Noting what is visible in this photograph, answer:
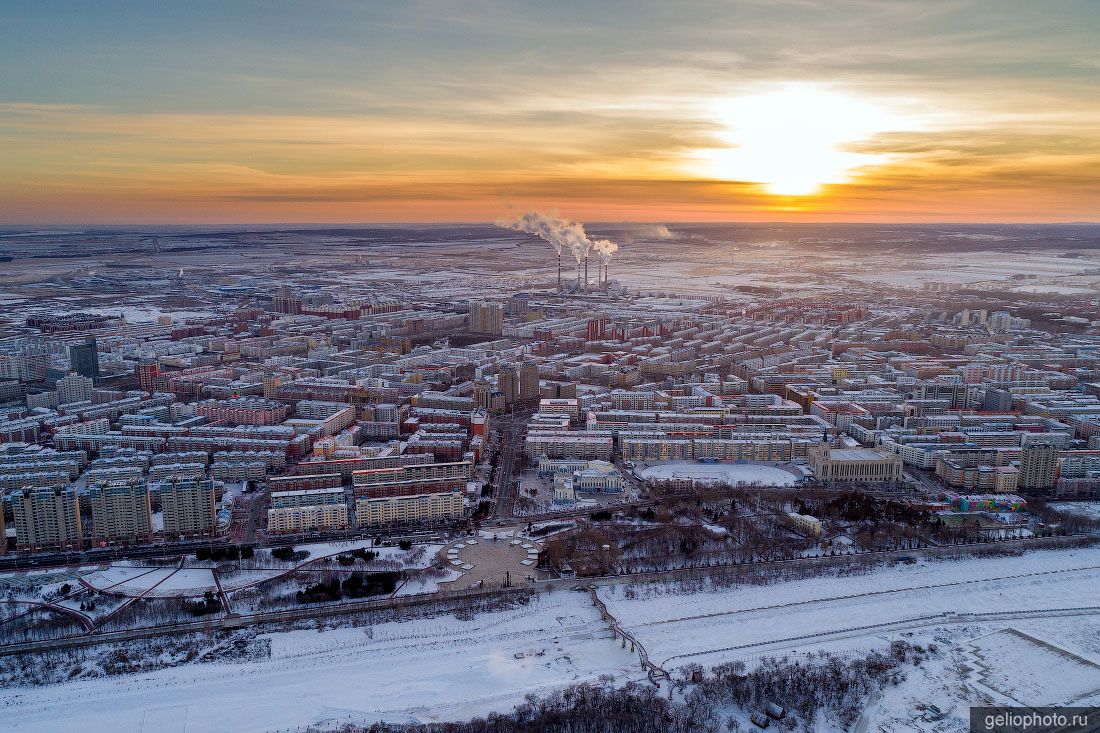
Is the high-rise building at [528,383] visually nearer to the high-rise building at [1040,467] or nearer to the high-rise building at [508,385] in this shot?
the high-rise building at [508,385]

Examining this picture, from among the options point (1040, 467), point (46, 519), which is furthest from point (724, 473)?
point (46, 519)

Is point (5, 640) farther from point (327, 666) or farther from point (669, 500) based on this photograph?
point (669, 500)

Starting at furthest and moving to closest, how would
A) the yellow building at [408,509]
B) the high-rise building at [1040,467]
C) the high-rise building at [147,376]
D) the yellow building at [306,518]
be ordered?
the high-rise building at [147,376] < the high-rise building at [1040,467] < the yellow building at [408,509] < the yellow building at [306,518]

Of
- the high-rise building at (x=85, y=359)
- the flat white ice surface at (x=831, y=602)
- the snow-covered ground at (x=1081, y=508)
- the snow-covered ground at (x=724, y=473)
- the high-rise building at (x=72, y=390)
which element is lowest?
the flat white ice surface at (x=831, y=602)

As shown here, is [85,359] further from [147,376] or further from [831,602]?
[831,602]

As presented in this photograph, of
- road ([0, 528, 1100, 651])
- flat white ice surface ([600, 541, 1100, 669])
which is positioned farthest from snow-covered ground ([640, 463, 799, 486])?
flat white ice surface ([600, 541, 1100, 669])

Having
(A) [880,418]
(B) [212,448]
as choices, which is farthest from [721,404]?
(B) [212,448]

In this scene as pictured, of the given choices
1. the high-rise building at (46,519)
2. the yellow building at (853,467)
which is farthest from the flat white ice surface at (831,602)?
the high-rise building at (46,519)
